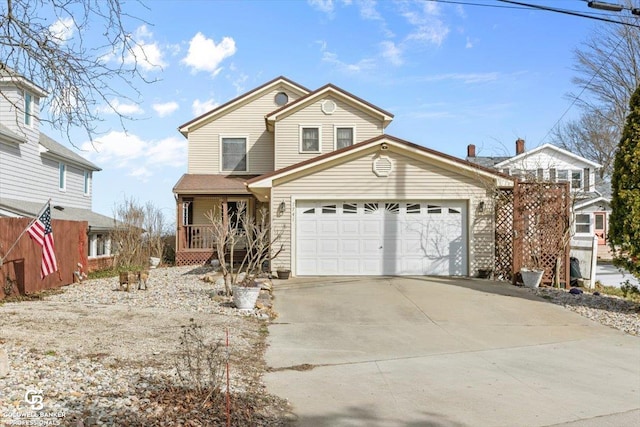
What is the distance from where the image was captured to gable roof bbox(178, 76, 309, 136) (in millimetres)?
20922

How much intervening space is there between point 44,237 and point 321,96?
11.3m

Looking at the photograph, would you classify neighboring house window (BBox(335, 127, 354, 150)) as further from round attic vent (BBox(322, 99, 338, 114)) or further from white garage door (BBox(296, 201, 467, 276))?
white garage door (BBox(296, 201, 467, 276))

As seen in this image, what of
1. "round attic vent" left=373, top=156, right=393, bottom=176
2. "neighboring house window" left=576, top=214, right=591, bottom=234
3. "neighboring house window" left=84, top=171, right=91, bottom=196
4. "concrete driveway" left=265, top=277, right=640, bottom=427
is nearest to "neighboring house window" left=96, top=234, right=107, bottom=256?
"neighboring house window" left=84, top=171, right=91, bottom=196

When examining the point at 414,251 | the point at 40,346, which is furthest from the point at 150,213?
the point at 40,346

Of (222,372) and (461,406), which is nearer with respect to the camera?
(461,406)

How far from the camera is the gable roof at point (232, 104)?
68.6 ft

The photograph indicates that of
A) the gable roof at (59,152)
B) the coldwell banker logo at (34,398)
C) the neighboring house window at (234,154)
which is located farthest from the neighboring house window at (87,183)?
the coldwell banker logo at (34,398)

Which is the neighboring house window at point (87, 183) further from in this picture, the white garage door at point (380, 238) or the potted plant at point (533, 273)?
the potted plant at point (533, 273)

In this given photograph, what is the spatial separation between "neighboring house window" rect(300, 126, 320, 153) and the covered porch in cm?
286

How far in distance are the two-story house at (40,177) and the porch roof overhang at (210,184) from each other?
13.0ft

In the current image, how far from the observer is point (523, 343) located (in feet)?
25.7

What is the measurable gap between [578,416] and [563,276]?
9.40m

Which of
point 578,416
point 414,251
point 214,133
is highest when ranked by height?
point 214,133

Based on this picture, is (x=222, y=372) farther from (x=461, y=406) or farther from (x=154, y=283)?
(x=154, y=283)
